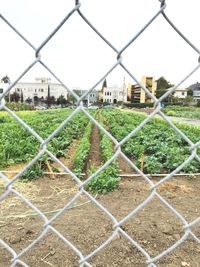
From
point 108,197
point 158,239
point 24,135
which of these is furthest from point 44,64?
point 24,135

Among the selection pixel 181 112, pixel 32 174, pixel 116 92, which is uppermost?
pixel 116 92

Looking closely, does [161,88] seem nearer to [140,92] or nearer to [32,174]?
[140,92]

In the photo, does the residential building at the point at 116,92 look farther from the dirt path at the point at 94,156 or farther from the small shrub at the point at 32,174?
the dirt path at the point at 94,156

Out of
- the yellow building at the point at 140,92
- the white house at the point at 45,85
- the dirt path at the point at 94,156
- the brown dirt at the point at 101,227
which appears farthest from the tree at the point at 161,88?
the dirt path at the point at 94,156

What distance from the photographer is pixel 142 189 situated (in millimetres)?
5207

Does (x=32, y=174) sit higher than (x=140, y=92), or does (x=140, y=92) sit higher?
(x=140, y=92)

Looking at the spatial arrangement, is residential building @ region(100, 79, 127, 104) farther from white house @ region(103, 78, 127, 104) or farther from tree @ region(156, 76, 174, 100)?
tree @ region(156, 76, 174, 100)

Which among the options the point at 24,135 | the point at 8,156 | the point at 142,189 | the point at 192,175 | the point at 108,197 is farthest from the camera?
the point at 24,135

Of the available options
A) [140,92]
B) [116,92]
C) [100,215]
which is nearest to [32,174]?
[100,215]

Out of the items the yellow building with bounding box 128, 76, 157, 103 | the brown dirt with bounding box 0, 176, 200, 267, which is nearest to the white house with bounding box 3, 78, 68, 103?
the yellow building with bounding box 128, 76, 157, 103

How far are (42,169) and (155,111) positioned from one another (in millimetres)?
5548

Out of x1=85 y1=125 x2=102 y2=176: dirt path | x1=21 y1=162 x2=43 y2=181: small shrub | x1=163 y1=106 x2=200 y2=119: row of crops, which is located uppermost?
x1=21 y1=162 x2=43 y2=181: small shrub

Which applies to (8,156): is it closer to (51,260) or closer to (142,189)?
(142,189)

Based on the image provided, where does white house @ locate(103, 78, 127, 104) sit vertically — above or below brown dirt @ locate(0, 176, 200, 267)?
above
